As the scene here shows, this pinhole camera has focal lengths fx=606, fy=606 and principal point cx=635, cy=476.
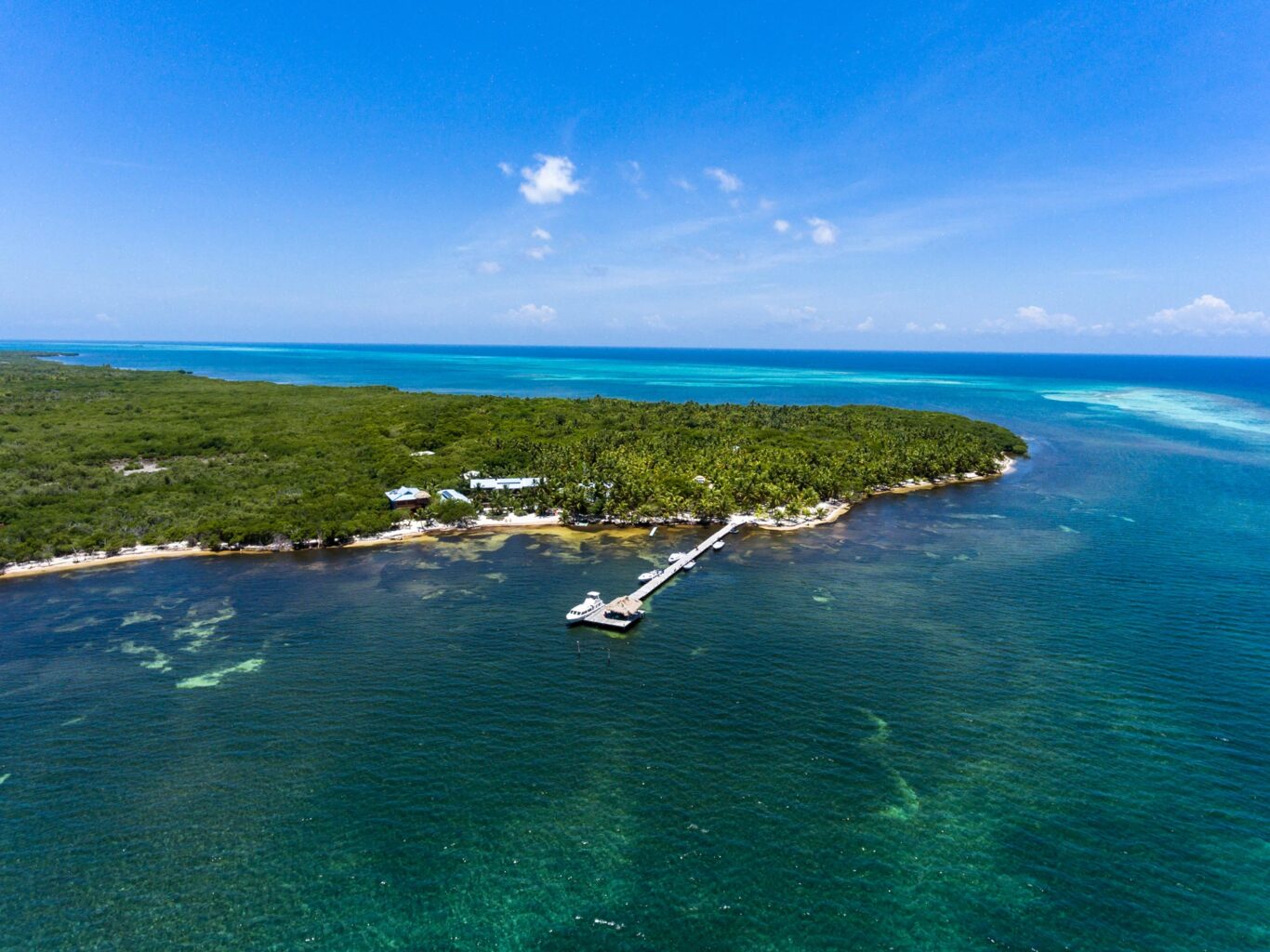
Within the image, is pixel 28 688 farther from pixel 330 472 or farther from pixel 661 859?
pixel 330 472

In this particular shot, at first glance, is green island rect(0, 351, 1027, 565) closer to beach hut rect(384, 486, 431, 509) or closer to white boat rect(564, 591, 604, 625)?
beach hut rect(384, 486, 431, 509)

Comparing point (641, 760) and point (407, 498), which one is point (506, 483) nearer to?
point (407, 498)

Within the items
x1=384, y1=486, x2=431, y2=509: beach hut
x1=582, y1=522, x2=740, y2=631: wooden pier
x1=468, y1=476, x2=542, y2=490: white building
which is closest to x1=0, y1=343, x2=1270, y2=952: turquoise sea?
x1=582, y1=522, x2=740, y2=631: wooden pier

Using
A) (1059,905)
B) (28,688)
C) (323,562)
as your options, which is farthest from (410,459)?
(1059,905)

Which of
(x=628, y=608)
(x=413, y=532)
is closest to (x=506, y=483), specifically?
(x=413, y=532)

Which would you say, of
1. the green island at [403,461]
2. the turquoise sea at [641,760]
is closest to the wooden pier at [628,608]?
the turquoise sea at [641,760]
